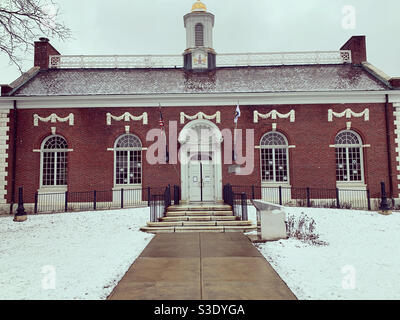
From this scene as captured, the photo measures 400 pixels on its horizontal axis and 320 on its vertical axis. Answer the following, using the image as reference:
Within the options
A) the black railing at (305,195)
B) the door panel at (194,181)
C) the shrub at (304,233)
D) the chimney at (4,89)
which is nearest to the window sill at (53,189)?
the chimney at (4,89)

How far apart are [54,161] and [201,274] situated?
567 inches

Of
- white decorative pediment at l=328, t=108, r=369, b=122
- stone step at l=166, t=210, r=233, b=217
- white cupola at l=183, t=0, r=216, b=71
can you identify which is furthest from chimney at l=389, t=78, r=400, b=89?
stone step at l=166, t=210, r=233, b=217

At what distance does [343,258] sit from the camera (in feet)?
23.5

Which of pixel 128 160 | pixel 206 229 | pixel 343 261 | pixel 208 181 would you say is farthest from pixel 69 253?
pixel 208 181

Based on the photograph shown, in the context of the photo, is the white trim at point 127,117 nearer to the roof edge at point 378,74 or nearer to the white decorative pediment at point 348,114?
the white decorative pediment at point 348,114

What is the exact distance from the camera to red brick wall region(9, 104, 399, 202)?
1691 centimetres

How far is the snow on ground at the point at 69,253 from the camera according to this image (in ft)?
17.5

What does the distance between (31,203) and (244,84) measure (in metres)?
14.1

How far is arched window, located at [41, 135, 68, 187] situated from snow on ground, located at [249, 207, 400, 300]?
43.4ft

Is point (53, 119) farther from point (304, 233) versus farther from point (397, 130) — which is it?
point (397, 130)

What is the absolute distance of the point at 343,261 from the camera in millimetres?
6895

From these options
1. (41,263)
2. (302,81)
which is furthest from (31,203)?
(302,81)

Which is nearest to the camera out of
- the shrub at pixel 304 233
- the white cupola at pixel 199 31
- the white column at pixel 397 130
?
the shrub at pixel 304 233

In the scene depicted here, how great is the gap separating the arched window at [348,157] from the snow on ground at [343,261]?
19.7 ft
